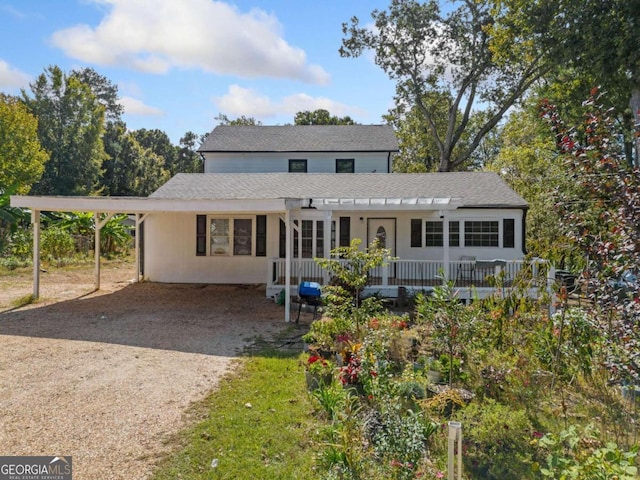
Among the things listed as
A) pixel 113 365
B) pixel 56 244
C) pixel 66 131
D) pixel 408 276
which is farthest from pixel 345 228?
pixel 66 131

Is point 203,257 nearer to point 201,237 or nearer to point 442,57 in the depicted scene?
point 201,237

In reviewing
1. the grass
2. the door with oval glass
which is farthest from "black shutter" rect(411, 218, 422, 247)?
the grass

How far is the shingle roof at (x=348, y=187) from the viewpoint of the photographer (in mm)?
14156

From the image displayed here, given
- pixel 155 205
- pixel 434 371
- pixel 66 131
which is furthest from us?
pixel 66 131

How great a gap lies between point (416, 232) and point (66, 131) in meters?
37.0

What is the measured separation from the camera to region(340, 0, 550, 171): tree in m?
25.3

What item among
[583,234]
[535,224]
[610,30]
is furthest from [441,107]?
[583,234]

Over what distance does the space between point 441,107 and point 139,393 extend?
29.1 meters

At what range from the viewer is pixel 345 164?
22188 mm

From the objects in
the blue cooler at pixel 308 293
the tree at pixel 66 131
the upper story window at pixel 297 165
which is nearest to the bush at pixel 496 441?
the blue cooler at pixel 308 293

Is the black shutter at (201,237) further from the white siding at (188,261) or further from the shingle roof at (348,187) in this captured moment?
the shingle roof at (348,187)

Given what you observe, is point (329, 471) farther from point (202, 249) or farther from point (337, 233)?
point (202, 249)

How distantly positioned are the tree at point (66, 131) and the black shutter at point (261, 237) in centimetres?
2910

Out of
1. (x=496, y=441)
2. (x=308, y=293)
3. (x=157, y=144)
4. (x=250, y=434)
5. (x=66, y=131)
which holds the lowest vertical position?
(x=250, y=434)
